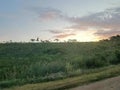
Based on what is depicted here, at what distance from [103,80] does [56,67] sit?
391 inches

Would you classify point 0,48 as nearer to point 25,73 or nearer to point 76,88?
point 25,73

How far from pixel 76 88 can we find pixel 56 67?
11516 millimetres

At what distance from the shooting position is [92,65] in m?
31.3

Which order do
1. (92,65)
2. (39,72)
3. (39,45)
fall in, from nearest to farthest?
(39,72)
(92,65)
(39,45)

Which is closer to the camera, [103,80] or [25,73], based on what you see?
[103,80]

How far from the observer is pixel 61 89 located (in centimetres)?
1789

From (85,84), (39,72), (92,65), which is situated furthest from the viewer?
(92,65)

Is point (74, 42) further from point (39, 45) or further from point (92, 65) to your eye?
point (92, 65)

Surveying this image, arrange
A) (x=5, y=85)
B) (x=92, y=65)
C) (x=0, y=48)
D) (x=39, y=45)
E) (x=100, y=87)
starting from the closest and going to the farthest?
(x=100, y=87), (x=5, y=85), (x=92, y=65), (x=0, y=48), (x=39, y=45)

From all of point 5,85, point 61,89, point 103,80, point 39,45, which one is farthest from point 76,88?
point 39,45

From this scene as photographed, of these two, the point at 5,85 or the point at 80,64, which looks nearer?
the point at 5,85

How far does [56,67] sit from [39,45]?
178 ft

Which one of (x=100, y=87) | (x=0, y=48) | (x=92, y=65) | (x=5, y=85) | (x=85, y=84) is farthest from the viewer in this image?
(x=0, y=48)

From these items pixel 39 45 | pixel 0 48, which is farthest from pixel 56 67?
pixel 39 45
